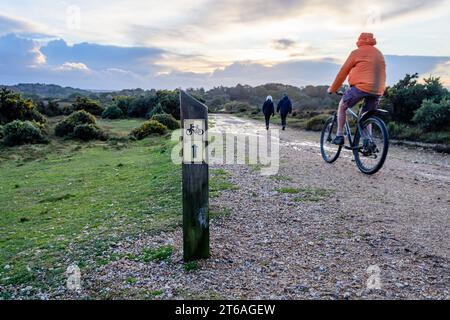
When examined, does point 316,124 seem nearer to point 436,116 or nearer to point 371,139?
point 436,116

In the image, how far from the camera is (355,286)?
379 cm

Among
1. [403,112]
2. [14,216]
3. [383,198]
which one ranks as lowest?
[14,216]

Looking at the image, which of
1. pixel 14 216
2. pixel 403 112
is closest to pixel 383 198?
pixel 14 216

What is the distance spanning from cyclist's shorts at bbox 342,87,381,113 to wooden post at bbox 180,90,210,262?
4.58 m

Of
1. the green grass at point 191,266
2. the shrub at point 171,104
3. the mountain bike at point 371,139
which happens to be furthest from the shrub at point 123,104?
the green grass at point 191,266

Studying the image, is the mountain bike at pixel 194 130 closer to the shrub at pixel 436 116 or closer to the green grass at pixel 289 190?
the green grass at pixel 289 190

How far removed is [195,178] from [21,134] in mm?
21390

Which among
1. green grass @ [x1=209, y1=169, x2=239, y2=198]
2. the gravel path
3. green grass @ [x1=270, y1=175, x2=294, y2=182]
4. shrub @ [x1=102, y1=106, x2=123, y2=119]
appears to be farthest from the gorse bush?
the gravel path

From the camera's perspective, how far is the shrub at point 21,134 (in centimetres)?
2213

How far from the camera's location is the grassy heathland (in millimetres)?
5020

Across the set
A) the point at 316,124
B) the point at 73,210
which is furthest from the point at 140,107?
the point at 73,210

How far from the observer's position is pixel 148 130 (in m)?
24.2
